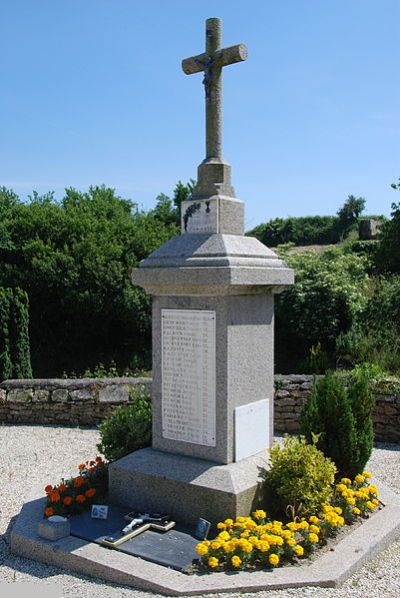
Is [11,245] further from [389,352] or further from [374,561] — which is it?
[374,561]

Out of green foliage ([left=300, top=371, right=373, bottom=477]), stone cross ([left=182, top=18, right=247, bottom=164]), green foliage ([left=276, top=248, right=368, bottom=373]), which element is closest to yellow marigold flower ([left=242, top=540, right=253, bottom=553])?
green foliage ([left=300, top=371, right=373, bottom=477])

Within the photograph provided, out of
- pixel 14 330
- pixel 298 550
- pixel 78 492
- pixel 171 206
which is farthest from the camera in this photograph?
pixel 171 206

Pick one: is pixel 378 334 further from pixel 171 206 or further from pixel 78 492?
pixel 171 206

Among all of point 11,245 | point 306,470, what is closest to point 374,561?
point 306,470

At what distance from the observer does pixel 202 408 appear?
4910 mm

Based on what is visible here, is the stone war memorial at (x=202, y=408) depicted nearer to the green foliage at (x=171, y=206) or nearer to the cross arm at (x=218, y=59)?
the cross arm at (x=218, y=59)

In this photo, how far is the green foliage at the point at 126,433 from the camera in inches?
223

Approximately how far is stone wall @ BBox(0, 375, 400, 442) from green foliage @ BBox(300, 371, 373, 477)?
2758mm

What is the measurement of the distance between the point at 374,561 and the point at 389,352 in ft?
19.1

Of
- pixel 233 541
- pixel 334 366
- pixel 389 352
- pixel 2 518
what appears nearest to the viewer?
pixel 233 541

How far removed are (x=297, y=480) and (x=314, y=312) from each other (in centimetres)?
766

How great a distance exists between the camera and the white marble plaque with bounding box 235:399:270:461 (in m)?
4.88

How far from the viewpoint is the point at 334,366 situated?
10.9m

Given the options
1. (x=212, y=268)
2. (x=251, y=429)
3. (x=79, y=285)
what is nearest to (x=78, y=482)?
(x=251, y=429)
